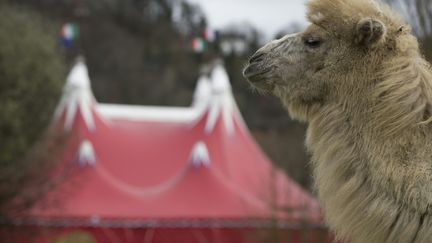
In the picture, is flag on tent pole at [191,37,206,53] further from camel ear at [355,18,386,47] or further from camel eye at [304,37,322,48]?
camel ear at [355,18,386,47]

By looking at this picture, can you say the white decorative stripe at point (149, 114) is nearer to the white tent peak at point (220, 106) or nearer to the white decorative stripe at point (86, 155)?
the white tent peak at point (220, 106)

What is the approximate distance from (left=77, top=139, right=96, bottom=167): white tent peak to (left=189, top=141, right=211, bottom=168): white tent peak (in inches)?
76.9

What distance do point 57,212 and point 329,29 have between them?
1166 cm

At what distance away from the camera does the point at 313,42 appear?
3.80 metres

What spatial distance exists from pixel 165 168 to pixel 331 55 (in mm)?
12823

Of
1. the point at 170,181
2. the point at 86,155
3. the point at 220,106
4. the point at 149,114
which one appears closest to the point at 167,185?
the point at 170,181

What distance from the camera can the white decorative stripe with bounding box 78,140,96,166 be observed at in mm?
15422

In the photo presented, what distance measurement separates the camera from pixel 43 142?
16609 millimetres

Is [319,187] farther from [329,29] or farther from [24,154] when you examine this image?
[24,154]

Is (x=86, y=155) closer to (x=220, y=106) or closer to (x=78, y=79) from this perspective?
(x=78, y=79)

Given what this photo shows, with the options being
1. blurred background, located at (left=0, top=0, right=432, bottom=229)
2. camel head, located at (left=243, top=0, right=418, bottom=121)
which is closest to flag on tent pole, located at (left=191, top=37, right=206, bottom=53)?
blurred background, located at (left=0, top=0, right=432, bottom=229)

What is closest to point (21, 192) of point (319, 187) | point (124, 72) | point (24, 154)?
point (24, 154)

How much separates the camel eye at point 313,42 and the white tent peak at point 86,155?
11997mm

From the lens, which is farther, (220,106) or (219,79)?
(219,79)
